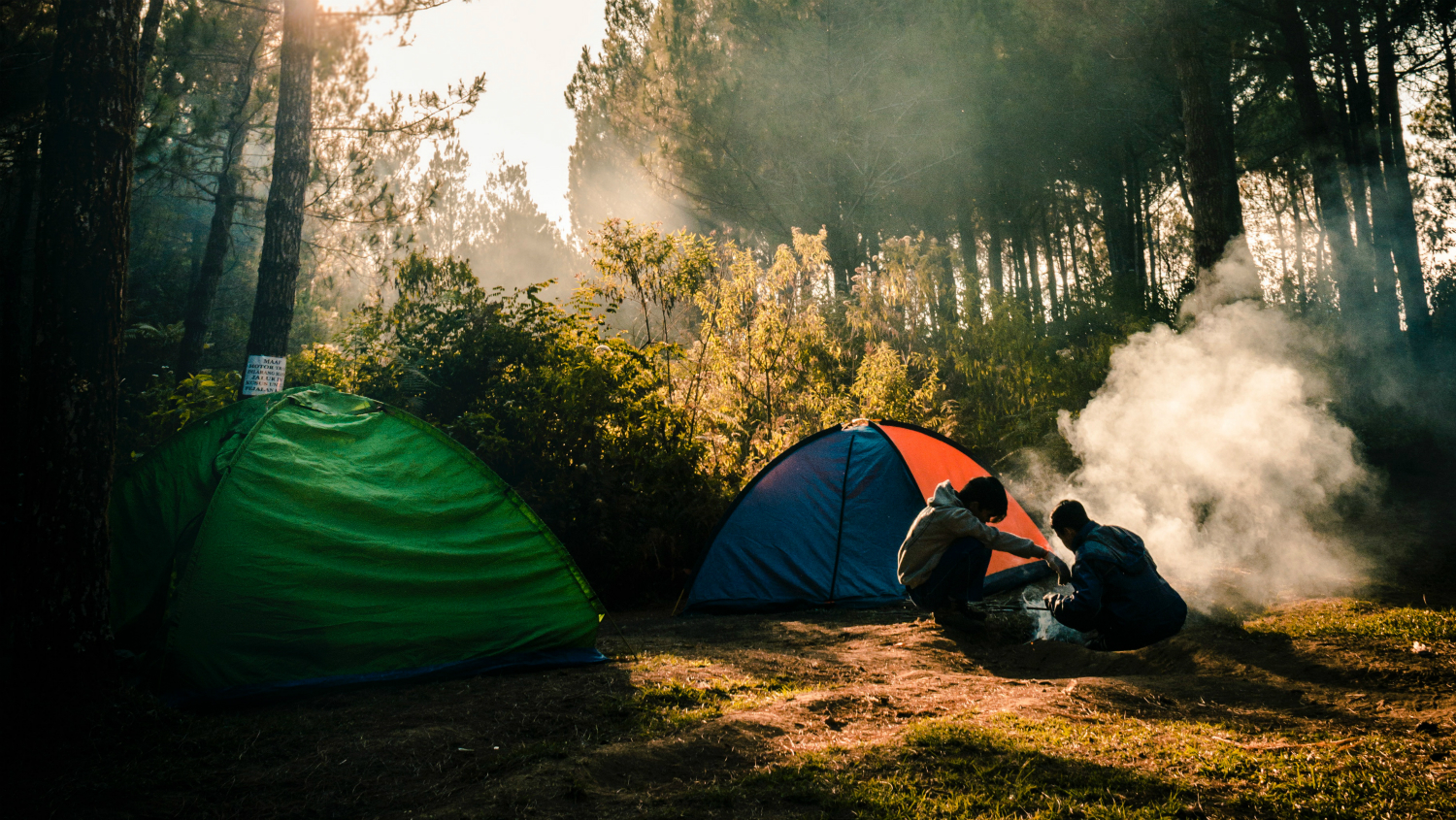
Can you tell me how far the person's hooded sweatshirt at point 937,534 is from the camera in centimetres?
548

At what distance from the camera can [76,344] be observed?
371cm

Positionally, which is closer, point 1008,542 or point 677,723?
point 677,723

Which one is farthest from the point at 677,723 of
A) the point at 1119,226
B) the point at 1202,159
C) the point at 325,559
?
the point at 1119,226

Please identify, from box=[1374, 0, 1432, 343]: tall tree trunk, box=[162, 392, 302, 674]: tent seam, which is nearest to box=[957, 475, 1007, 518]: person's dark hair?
box=[162, 392, 302, 674]: tent seam

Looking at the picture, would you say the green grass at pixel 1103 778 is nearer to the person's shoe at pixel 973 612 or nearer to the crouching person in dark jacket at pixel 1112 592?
the crouching person in dark jacket at pixel 1112 592

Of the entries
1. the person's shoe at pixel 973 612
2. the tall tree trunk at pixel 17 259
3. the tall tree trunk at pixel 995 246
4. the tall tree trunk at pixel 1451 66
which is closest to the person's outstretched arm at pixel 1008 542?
the person's shoe at pixel 973 612

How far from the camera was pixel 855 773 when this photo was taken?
2.94 metres

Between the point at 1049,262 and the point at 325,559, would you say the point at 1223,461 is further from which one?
the point at 1049,262

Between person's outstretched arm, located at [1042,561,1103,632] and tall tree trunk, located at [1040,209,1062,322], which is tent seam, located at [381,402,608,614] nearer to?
person's outstretched arm, located at [1042,561,1103,632]

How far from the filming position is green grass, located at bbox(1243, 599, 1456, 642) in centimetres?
428

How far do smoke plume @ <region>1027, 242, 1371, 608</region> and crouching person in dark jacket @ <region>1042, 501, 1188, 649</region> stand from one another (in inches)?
41.8

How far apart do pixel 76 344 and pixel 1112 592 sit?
5.48 meters

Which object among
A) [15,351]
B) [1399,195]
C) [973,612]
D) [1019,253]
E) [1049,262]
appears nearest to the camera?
[15,351]

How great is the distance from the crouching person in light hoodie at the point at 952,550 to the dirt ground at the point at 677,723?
2.13 feet
